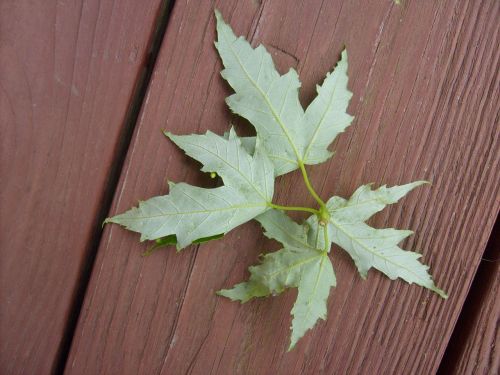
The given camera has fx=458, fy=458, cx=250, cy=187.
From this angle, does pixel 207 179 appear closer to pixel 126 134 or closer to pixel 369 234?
pixel 126 134

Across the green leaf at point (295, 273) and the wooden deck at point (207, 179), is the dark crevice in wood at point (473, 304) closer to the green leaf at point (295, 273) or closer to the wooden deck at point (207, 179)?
the wooden deck at point (207, 179)

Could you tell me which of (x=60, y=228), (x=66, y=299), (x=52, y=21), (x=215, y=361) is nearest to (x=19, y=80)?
(x=52, y=21)

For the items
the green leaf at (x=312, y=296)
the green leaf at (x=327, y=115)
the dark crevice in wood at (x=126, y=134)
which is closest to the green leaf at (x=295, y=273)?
the green leaf at (x=312, y=296)

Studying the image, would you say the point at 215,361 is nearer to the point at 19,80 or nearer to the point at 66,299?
the point at 66,299

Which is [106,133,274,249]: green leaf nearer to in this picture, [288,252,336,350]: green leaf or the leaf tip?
[288,252,336,350]: green leaf

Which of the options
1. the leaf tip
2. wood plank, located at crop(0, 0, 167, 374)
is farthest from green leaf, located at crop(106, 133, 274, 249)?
the leaf tip

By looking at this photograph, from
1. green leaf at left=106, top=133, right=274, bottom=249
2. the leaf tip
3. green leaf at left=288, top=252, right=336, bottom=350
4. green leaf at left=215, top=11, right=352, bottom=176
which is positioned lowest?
green leaf at left=288, top=252, right=336, bottom=350

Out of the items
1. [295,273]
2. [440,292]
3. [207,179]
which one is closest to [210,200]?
[207,179]
